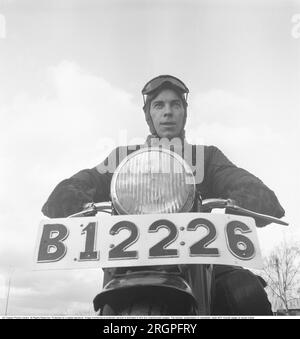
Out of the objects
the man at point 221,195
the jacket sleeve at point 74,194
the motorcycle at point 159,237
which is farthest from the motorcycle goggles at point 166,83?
the motorcycle at point 159,237

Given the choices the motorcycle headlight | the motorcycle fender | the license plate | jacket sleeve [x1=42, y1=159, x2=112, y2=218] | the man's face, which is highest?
the man's face

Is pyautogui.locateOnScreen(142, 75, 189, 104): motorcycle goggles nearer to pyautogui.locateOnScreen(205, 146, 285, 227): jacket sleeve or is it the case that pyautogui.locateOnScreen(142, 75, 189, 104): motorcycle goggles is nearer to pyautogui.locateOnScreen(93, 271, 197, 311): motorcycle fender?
pyautogui.locateOnScreen(205, 146, 285, 227): jacket sleeve

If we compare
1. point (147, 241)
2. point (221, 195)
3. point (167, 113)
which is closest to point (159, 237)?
point (147, 241)

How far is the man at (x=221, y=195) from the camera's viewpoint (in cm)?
156

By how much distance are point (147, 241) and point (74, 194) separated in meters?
0.47

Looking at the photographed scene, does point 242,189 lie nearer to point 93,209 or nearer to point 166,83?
point 93,209

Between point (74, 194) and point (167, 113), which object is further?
point (167, 113)

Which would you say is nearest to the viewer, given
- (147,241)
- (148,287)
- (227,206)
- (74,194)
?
(148,287)

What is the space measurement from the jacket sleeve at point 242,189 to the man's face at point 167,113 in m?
0.37

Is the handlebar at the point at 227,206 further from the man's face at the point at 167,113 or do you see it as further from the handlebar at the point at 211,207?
the man's face at the point at 167,113

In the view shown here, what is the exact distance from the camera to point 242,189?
5.35 feet

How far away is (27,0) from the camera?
236cm

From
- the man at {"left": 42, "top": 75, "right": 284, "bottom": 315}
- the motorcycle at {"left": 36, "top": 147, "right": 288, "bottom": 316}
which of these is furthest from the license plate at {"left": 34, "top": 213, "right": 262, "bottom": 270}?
the man at {"left": 42, "top": 75, "right": 284, "bottom": 315}

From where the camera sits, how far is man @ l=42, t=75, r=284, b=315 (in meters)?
1.56
